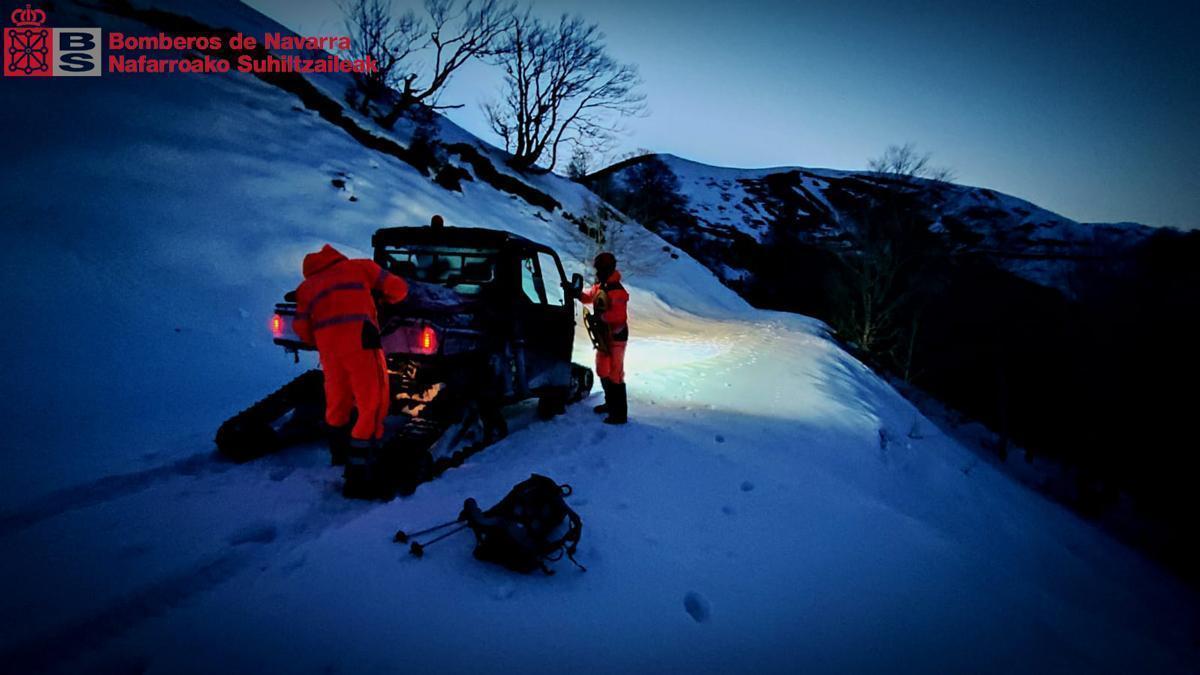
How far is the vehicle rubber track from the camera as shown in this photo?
3.71m

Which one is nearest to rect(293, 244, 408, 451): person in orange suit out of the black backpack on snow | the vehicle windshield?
the black backpack on snow

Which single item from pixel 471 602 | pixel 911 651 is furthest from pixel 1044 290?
pixel 471 602

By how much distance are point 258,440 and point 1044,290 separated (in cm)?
3785

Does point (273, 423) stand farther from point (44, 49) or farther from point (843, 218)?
point (843, 218)

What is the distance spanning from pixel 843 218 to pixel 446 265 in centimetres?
2739

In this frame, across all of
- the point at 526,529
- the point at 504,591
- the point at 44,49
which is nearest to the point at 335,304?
the point at 526,529

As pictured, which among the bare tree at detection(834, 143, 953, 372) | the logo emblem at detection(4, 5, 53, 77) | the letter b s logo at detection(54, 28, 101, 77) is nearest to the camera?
the logo emblem at detection(4, 5, 53, 77)

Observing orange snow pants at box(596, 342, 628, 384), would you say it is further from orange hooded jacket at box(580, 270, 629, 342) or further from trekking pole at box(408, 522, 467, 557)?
trekking pole at box(408, 522, 467, 557)

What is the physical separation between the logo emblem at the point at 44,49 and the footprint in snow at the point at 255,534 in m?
14.1

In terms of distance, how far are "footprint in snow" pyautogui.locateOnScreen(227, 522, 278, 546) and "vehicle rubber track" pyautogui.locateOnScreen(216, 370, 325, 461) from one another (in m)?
→ 1.22

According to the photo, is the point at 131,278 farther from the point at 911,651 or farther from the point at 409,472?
the point at 911,651

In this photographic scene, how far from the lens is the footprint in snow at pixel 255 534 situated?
2.66 meters

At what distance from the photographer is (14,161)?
7.27 meters

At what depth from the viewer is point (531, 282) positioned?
16.5ft
